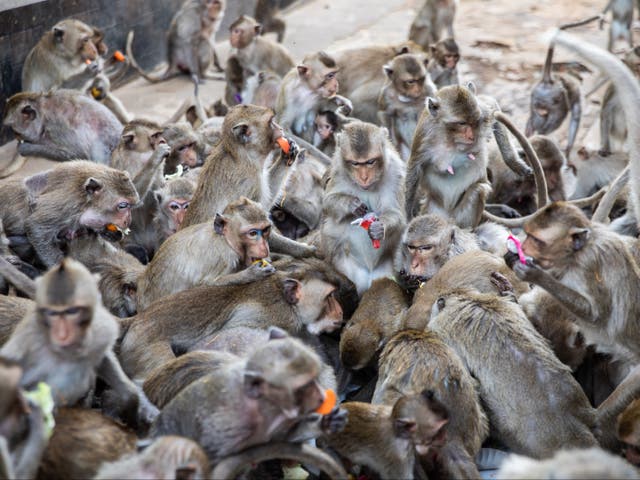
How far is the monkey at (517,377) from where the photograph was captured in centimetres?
482

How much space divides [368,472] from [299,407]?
741mm

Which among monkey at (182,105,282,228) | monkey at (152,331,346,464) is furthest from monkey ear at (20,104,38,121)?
monkey at (152,331,346,464)

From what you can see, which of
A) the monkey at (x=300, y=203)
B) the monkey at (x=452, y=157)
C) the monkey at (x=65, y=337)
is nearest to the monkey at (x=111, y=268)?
the monkey at (x=300, y=203)

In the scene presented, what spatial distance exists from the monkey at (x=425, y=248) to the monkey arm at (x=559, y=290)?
111 cm

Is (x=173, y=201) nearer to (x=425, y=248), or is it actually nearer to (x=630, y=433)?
(x=425, y=248)

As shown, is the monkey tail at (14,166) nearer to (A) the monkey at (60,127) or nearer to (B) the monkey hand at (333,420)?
(A) the monkey at (60,127)

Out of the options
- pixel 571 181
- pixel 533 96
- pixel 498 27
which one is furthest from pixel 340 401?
pixel 498 27

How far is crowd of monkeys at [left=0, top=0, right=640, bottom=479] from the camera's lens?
414 centimetres

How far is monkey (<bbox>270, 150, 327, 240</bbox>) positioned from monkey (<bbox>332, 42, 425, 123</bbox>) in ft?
6.00

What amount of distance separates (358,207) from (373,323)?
1039 mm

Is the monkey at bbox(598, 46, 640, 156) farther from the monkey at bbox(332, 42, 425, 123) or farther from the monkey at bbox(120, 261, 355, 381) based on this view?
the monkey at bbox(120, 261, 355, 381)

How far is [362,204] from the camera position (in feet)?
20.9

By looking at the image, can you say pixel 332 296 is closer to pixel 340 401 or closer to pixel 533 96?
pixel 340 401

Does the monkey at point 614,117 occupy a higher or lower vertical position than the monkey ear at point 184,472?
lower
